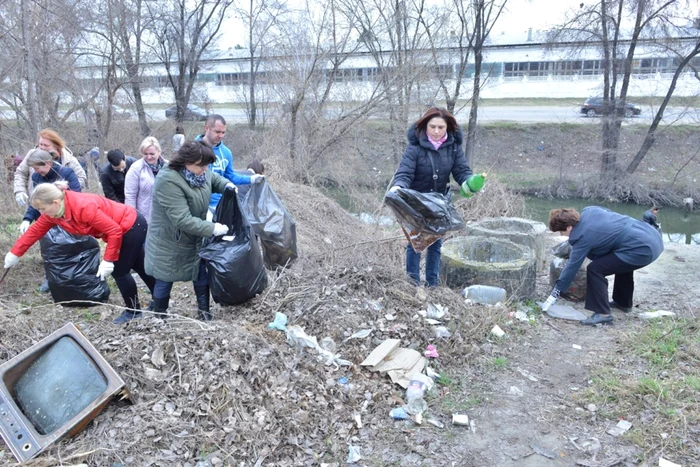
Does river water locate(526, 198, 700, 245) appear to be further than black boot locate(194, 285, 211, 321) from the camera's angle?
Yes

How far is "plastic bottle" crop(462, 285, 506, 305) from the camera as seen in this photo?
14.8 feet

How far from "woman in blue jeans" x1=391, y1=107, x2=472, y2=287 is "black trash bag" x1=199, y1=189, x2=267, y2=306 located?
1.26 meters

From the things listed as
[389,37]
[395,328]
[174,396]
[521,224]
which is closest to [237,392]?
[174,396]

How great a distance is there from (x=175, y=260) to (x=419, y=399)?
1.84 meters

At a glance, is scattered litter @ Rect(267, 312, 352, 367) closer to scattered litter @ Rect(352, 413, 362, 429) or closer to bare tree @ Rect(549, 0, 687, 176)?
scattered litter @ Rect(352, 413, 362, 429)

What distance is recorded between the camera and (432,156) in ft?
13.4

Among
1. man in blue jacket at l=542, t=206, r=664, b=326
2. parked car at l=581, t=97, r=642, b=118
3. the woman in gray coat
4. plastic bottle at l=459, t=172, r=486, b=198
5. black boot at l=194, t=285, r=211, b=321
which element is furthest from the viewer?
parked car at l=581, t=97, r=642, b=118

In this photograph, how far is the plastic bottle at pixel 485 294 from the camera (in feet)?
14.8

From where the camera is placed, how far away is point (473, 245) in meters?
5.61

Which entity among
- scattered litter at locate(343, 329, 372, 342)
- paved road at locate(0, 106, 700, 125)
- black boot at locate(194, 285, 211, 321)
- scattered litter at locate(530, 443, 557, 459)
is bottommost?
scattered litter at locate(530, 443, 557, 459)

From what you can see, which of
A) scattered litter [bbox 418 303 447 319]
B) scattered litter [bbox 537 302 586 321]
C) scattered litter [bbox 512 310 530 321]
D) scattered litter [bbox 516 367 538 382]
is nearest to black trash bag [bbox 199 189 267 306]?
scattered litter [bbox 418 303 447 319]

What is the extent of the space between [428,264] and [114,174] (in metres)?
2.98

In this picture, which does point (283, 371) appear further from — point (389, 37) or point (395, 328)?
point (389, 37)

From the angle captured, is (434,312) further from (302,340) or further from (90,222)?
(90,222)
